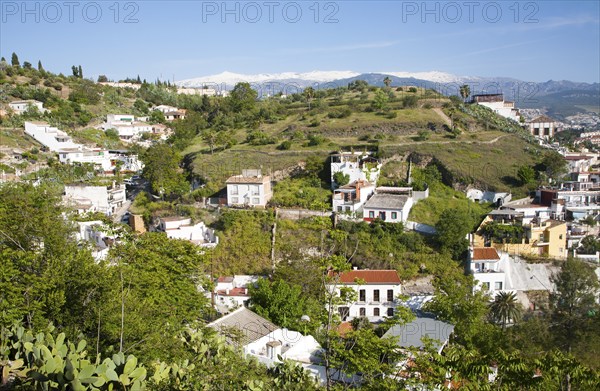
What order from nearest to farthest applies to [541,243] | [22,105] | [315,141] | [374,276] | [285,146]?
1. [374,276]
2. [541,243]
3. [285,146]
4. [315,141]
5. [22,105]

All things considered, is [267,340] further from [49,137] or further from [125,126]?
[125,126]

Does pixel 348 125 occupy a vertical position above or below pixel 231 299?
above

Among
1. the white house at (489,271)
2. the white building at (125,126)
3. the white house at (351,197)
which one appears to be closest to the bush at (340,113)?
the white house at (351,197)

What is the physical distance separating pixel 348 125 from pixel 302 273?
1864 cm

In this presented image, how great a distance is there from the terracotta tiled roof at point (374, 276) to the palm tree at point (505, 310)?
3.47 m

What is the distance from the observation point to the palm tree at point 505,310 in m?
17.2

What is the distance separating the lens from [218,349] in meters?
8.40

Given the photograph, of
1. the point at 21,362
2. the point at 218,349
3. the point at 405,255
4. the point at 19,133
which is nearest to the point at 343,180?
the point at 405,255

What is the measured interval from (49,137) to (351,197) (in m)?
26.9

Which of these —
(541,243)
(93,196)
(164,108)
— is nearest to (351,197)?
(541,243)

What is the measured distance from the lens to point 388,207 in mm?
22547

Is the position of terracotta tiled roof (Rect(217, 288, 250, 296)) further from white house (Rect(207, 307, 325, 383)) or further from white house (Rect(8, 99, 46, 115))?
white house (Rect(8, 99, 46, 115))

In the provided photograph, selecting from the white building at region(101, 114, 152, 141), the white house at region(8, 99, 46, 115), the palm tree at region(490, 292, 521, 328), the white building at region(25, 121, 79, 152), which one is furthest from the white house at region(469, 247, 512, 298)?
the white house at region(8, 99, 46, 115)

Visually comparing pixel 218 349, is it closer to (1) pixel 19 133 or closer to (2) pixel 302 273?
(2) pixel 302 273
